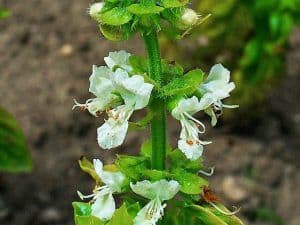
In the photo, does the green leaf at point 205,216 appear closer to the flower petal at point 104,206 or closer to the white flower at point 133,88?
the flower petal at point 104,206

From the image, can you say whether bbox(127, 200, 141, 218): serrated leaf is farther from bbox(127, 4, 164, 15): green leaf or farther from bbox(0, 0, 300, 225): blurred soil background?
bbox(0, 0, 300, 225): blurred soil background

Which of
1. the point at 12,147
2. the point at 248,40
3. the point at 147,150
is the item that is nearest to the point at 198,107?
the point at 147,150

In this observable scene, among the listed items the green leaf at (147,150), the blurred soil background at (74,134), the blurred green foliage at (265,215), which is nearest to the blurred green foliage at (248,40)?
the blurred soil background at (74,134)

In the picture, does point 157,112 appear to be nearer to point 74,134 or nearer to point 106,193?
point 106,193

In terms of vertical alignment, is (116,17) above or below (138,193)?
above

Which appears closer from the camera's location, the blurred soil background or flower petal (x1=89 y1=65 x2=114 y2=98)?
flower petal (x1=89 y1=65 x2=114 y2=98)

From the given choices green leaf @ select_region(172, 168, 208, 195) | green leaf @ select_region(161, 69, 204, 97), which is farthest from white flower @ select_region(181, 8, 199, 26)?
green leaf @ select_region(172, 168, 208, 195)
